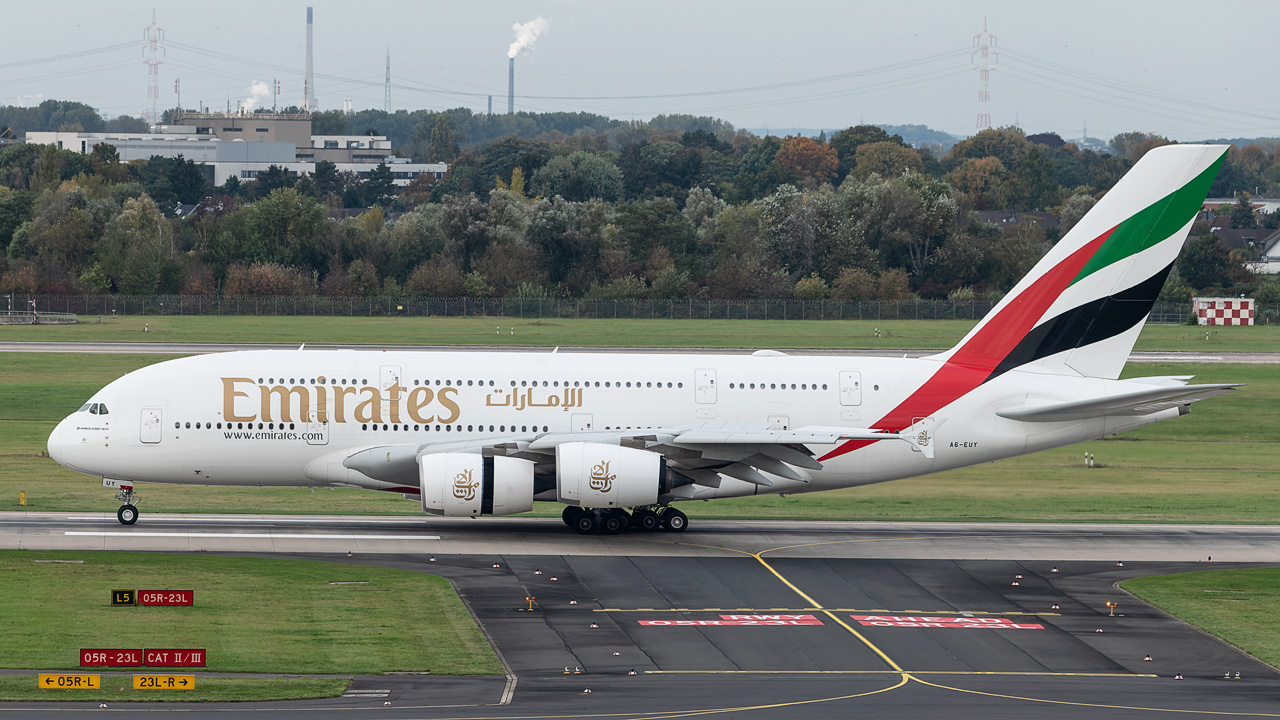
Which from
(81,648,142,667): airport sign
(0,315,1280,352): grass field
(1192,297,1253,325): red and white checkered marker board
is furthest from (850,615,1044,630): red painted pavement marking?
(1192,297,1253,325): red and white checkered marker board

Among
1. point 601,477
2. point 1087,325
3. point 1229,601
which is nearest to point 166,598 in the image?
point 601,477

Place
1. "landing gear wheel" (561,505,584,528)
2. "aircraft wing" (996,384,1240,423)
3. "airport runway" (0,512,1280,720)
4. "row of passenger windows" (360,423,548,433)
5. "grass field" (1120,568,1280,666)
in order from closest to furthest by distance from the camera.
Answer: "airport runway" (0,512,1280,720), "grass field" (1120,568,1280,666), "aircraft wing" (996,384,1240,423), "row of passenger windows" (360,423,548,433), "landing gear wheel" (561,505,584,528)

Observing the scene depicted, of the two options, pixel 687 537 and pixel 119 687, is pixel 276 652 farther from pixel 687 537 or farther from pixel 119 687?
pixel 687 537

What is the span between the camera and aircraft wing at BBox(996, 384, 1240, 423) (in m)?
34.8

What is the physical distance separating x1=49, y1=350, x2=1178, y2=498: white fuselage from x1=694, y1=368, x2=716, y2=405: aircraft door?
4cm

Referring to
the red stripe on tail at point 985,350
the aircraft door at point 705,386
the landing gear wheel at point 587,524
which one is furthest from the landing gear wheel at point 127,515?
the red stripe on tail at point 985,350

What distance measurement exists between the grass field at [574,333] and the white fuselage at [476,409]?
55.4 m

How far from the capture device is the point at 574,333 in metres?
105

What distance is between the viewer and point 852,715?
21594 millimetres

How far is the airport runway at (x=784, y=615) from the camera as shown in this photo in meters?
22.4

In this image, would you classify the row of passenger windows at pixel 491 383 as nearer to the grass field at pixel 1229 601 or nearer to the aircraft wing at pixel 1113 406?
the aircraft wing at pixel 1113 406

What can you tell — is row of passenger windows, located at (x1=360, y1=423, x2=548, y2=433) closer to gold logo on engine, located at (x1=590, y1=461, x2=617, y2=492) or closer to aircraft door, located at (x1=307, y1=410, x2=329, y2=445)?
aircraft door, located at (x1=307, y1=410, x2=329, y2=445)

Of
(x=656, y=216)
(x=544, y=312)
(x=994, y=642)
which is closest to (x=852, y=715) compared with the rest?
(x=994, y=642)

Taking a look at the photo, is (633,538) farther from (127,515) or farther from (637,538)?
(127,515)
